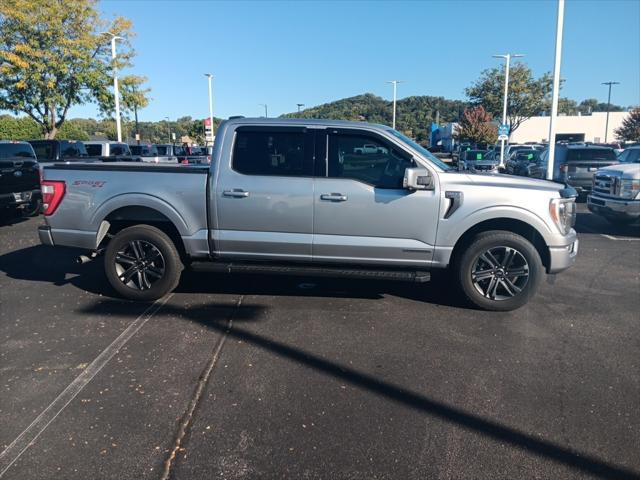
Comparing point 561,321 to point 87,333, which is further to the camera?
point 561,321

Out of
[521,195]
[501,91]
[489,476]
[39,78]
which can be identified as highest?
[501,91]

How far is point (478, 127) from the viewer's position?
1959 inches

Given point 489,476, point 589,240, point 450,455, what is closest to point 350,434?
point 450,455

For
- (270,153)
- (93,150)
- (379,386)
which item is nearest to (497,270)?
(379,386)

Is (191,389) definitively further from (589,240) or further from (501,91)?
(501,91)

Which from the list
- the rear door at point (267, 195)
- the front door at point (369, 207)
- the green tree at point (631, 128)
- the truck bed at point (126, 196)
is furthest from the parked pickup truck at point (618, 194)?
the green tree at point (631, 128)

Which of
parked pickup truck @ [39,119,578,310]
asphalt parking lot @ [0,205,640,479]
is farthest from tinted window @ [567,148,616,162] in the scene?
parked pickup truck @ [39,119,578,310]

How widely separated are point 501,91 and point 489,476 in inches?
2014

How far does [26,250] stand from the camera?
28.3 ft

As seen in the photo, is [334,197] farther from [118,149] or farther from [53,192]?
[118,149]

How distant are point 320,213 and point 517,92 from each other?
48.3 m

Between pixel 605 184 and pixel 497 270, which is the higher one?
pixel 605 184

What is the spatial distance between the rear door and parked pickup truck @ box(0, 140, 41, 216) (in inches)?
283

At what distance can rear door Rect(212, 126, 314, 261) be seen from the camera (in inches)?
214
